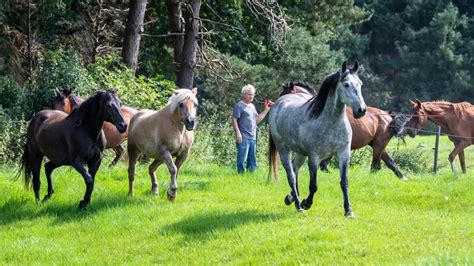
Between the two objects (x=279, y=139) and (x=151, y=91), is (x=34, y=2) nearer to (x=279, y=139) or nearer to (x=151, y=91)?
(x=151, y=91)

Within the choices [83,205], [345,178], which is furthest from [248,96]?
[345,178]

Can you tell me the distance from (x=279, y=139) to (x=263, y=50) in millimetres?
15345

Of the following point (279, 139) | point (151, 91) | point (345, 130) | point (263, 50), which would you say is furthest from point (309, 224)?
point (263, 50)

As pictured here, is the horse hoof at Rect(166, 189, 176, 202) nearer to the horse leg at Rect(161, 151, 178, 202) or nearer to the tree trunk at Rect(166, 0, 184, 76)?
the horse leg at Rect(161, 151, 178, 202)

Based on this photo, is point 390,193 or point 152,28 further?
point 152,28

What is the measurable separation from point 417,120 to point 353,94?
9.04m

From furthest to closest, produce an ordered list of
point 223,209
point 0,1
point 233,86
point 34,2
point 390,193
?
A: point 233,86, point 34,2, point 0,1, point 390,193, point 223,209

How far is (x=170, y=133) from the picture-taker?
1359cm

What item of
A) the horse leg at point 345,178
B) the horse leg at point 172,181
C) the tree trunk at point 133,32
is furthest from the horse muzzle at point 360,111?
the tree trunk at point 133,32

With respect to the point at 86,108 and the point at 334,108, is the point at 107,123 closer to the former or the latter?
the point at 86,108

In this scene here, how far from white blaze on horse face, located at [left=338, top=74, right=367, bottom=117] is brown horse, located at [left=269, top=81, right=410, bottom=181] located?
6374mm

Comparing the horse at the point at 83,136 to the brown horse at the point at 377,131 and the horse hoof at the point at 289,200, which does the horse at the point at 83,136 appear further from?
the brown horse at the point at 377,131

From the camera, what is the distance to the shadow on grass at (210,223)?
11047mm

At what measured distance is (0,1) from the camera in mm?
21438
